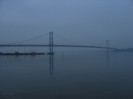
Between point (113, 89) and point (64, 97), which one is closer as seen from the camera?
point (64, 97)

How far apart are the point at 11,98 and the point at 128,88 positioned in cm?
210

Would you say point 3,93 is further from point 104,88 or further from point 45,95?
point 104,88

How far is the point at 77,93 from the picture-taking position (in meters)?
4.01

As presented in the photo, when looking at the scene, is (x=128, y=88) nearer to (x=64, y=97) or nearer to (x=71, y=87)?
(x=71, y=87)

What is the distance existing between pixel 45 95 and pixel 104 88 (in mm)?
1152

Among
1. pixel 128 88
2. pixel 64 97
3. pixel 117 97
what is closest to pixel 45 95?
pixel 64 97

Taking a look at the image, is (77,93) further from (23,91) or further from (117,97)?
(23,91)

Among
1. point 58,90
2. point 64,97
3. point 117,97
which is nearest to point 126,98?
point 117,97

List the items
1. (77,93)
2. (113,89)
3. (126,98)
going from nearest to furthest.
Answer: (126,98) < (77,93) < (113,89)

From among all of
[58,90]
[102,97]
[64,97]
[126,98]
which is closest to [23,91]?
[58,90]

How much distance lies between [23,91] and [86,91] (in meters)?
1.11

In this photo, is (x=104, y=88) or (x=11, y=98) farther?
(x=104, y=88)

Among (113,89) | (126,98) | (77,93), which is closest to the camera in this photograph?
(126,98)

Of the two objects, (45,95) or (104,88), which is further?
(104,88)
